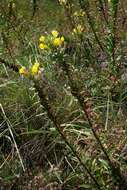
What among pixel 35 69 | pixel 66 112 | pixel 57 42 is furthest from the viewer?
pixel 66 112

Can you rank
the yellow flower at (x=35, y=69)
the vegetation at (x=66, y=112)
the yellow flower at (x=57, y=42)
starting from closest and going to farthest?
the yellow flower at (x=35, y=69) < the yellow flower at (x=57, y=42) < the vegetation at (x=66, y=112)

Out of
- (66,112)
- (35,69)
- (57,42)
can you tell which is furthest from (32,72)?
(66,112)

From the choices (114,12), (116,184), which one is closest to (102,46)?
(114,12)

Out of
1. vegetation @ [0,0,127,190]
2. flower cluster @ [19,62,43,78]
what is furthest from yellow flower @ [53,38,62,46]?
flower cluster @ [19,62,43,78]

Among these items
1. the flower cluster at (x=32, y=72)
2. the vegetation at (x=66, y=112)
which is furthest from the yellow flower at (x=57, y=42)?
the flower cluster at (x=32, y=72)

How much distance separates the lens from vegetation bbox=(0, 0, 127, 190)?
306 centimetres

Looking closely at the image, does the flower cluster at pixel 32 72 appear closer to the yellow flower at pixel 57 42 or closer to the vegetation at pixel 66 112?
the vegetation at pixel 66 112

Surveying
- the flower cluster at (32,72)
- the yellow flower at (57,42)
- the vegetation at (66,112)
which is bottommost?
the vegetation at (66,112)

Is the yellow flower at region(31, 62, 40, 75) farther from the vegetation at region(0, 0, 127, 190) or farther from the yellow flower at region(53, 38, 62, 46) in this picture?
the yellow flower at region(53, 38, 62, 46)

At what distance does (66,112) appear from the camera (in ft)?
13.1

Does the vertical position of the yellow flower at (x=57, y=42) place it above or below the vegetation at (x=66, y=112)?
above

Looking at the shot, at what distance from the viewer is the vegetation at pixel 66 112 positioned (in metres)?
3.06

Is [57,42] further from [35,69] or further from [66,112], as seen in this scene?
[66,112]

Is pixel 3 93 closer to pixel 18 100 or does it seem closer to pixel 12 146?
pixel 18 100
